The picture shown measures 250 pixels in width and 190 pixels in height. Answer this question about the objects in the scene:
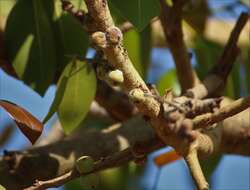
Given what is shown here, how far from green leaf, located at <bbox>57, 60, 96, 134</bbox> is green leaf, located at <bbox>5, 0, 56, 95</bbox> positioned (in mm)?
56

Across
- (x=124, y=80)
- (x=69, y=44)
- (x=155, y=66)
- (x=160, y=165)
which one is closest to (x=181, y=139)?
(x=124, y=80)

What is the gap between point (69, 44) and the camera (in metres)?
1.24

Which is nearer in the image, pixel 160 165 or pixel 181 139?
pixel 181 139

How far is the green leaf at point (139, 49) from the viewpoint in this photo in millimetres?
1489

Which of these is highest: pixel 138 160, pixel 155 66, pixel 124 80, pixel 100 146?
pixel 124 80

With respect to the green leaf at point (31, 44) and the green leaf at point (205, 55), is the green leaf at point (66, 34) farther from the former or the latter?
the green leaf at point (205, 55)

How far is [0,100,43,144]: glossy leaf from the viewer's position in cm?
94

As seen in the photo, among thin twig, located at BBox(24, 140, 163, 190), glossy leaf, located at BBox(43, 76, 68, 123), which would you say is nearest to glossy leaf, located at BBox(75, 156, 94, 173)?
thin twig, located at BBox(24, 140, 163, 190)

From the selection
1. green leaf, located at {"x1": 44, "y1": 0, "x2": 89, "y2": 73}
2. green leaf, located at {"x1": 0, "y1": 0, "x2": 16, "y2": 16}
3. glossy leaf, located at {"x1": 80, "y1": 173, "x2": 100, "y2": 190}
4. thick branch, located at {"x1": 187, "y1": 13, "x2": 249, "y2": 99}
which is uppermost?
green leaf, located at {"x1": 0, "y1": 0, "x2": 16, "y2": 16}

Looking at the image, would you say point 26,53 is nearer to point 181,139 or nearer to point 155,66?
point 181,139

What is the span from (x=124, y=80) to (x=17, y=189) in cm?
38

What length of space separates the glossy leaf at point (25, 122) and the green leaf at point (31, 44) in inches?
8.9

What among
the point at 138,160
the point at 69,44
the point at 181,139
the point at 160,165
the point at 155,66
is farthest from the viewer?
the point at 155,66

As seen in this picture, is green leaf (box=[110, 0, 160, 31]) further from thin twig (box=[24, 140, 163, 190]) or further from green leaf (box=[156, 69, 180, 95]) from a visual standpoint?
green leaf (box=[156, 69, 180, 95])
